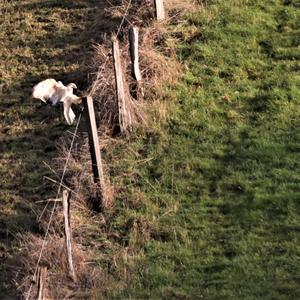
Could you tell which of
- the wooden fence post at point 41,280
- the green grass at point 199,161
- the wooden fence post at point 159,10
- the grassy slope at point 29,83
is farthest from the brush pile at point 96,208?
the wooden fence post at point 41,280

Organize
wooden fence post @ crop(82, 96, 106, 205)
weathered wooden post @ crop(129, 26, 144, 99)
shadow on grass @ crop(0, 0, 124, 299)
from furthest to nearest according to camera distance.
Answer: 1. weathered wooden post @ crop(129, 26, 144, 99)
2. shadow on grass @ crop(0, 0, 124, 299)
3. wooden fence post @ crop(82, 96, 106, 205)

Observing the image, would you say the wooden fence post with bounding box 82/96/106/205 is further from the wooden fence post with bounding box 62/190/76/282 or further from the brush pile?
the wooden fence post with bounding box 62/190/76/282

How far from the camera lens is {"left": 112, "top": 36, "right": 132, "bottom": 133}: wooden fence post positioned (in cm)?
1073

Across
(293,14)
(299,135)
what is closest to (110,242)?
(299,135)

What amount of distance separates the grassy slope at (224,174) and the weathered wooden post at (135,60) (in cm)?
49

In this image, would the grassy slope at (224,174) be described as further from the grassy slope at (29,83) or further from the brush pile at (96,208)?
the grassy slope at (29,83)

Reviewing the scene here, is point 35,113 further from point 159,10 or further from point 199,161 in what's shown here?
point 199,161

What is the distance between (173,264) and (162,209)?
97 centimetres

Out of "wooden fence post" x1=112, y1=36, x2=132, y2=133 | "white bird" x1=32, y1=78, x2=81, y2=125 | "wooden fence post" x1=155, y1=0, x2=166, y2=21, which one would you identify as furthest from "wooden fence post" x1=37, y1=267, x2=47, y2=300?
"wooden fence post" x1=155, y1=0, x2=166, y2=21

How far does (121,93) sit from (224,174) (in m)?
2.01

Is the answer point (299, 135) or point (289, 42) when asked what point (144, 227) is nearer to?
point (299, 135)

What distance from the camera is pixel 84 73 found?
12.5 metres

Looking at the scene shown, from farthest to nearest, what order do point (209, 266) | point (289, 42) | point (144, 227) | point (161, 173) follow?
point (289, 42), point (161, 173), point (144, 227), point (209, 266)

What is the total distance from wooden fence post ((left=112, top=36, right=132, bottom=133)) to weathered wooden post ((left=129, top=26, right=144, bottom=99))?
0.44 meters
